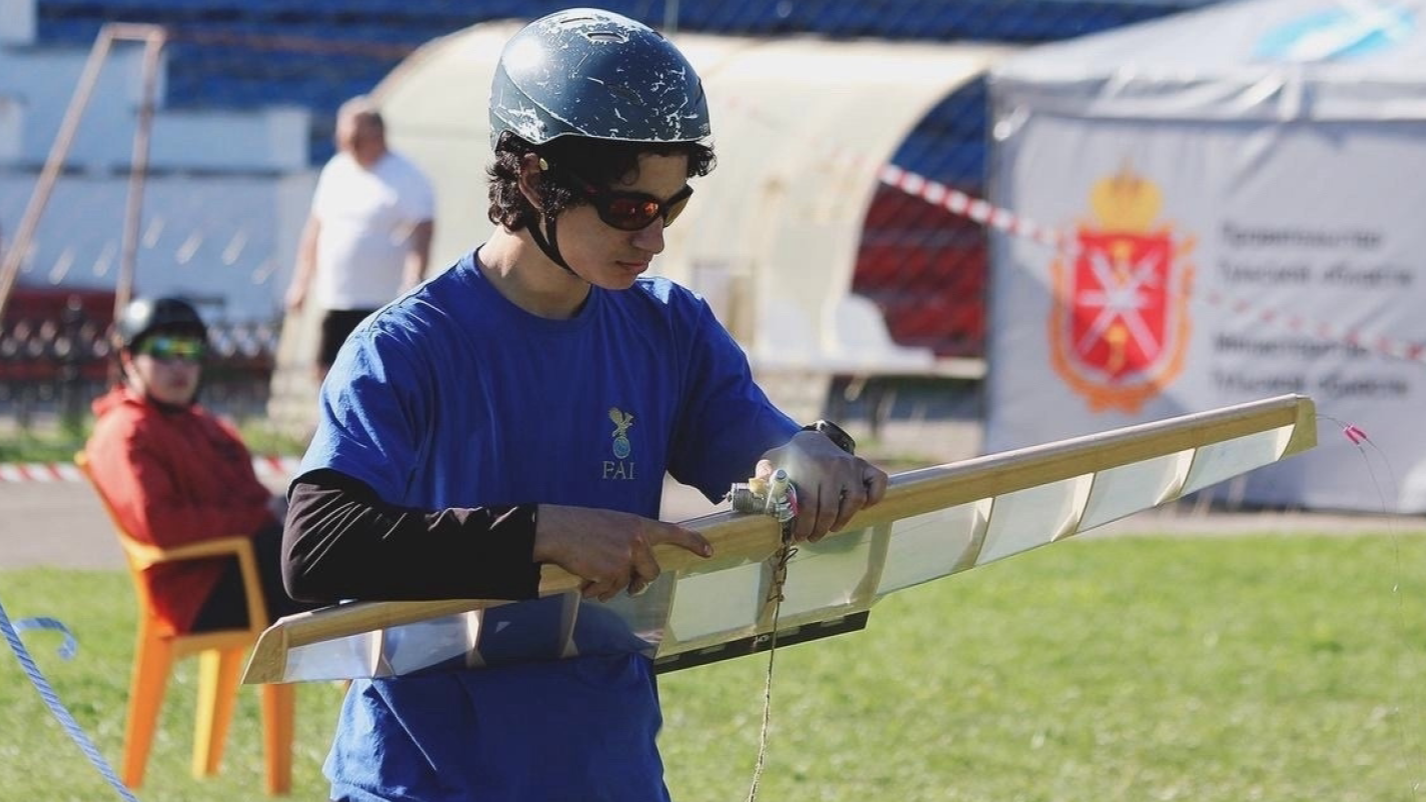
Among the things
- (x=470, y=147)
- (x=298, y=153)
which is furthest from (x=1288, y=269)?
(x=298, y=153)

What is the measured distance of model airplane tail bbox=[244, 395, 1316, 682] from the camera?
2.56 meters

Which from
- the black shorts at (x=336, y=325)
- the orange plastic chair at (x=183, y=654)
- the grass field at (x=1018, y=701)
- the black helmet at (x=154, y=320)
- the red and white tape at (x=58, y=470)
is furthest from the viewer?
the red and white tape at (x=58, y=470)

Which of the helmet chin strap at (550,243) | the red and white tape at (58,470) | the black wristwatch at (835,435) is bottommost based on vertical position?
the red and white tape at (58,470)

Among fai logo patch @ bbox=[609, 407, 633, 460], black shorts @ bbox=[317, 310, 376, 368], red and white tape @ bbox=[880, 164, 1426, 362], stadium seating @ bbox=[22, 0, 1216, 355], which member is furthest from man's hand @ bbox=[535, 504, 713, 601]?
stadium seating @ bbox=[22, 0, 1216, 355]

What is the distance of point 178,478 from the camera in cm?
631

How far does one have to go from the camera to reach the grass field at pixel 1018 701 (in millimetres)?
6426

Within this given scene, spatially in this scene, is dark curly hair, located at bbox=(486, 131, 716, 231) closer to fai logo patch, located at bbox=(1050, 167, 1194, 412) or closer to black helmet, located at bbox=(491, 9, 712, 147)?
black helmet, located at bbox=(491, 9, 712, 147)

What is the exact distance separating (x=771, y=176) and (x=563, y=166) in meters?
13.3

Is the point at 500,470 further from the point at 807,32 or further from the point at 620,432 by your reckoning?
the point at 807,32

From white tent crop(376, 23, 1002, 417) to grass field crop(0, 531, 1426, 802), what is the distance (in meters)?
6.19

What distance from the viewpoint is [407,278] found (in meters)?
10.0

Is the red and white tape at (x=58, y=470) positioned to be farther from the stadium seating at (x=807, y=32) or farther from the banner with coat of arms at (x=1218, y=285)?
the stadium seating at (x=807, y=32)

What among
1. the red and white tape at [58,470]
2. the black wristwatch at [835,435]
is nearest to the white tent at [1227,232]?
the red and white tape at [58,470]

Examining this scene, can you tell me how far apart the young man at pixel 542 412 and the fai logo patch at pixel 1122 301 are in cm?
1000
